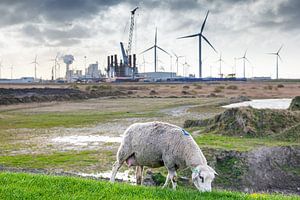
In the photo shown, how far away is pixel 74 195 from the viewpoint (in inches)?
424

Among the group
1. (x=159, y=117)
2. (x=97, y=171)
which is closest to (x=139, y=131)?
(x=97, y=171)

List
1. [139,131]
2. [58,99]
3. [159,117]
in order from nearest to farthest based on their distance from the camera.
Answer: [139,131], [159,117], [58,99]

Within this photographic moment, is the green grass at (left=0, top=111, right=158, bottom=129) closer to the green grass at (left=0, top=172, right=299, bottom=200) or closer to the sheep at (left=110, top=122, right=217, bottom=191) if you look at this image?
the sheep at (left=110, top=122, right=217, bottom=191)

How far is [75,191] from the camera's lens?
1116 cm

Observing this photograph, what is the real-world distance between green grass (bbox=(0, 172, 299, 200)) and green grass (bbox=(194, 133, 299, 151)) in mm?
10476

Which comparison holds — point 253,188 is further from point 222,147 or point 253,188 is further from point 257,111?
point 257,111

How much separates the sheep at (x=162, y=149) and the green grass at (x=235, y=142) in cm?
806

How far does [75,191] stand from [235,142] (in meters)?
14.4

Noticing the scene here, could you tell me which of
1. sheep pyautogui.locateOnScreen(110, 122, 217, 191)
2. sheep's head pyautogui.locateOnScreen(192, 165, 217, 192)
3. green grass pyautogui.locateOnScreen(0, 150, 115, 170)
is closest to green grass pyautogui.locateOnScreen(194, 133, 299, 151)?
green grass pyautogui.locateOnScreen(0, 150, 115, 170)

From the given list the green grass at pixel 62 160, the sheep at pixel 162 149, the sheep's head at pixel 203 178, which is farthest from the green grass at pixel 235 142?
the sheep's head at pixel 203 178

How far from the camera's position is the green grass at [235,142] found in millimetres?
22198

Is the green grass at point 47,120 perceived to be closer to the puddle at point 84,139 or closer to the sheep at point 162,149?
the puddle at point 84,139

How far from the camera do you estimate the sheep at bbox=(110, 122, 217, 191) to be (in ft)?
43.0

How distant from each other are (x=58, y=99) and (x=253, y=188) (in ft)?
187
